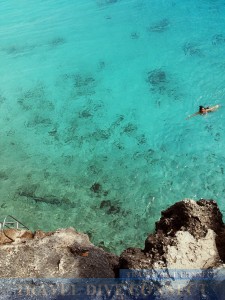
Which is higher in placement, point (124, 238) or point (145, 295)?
point (145, 295)

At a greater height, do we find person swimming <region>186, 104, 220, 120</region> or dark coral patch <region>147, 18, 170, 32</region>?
dark coral patch <region>147, 18, 170, 32</region>

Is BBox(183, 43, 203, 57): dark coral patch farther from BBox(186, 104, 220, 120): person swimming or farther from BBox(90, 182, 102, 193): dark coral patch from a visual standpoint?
BBox(90, 182, 102, 193): dark coral patch

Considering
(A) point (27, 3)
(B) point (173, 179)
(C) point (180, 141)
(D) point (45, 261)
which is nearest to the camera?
(D) point (45, 261)

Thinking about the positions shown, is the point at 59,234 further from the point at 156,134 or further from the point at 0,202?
the point at 156,134

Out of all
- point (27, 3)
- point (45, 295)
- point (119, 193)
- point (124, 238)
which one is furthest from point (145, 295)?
point (27, 3)

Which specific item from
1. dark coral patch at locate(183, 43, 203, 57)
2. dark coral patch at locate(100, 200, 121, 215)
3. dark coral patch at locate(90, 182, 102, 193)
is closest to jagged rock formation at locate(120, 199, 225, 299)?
dark coral patch at locate(100, 200, 121, 215)

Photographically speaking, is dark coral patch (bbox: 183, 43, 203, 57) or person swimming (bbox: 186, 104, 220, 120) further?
dark coral patch (bbox: 183, 43, 203, 57)

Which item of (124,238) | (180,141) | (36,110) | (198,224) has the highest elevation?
(198,224)
